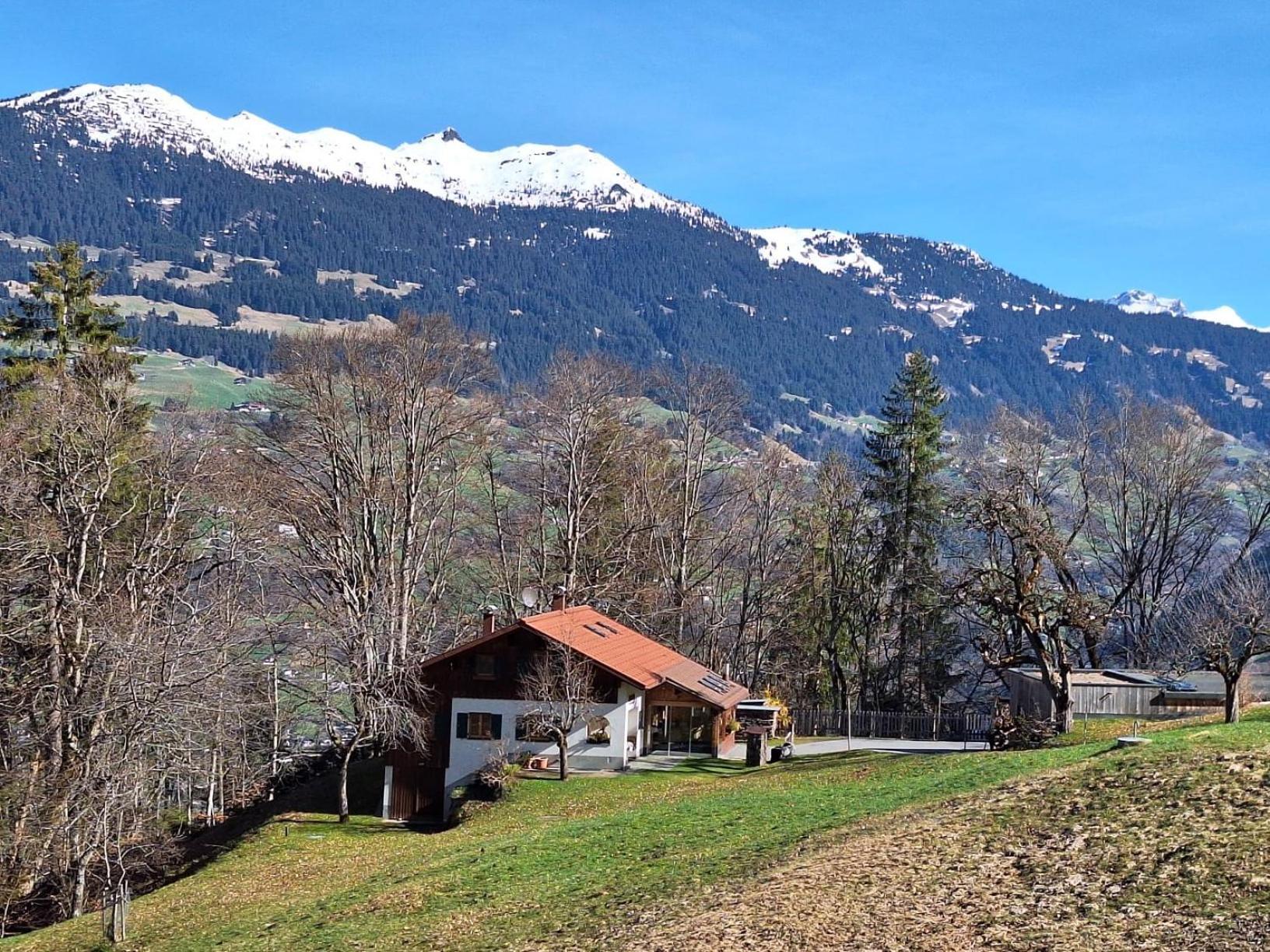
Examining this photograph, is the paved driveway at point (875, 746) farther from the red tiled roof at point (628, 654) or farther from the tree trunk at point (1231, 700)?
the tree trunk at point (1231, 700)

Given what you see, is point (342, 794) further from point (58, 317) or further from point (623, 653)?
point (58, 317)

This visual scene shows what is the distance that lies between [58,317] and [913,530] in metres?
38.1

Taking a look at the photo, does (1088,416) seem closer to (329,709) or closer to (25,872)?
(329,709)

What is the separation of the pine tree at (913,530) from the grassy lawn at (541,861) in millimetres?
21553

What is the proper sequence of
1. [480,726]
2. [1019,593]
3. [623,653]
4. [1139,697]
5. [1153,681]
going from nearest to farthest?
[1019,593] → [480,726] → [1139,697] → [623,653] → [1153,681]

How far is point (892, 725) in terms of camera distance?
178ft

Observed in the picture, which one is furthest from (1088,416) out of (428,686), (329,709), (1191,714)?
(329,709)

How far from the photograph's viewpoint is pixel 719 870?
63.3 feet

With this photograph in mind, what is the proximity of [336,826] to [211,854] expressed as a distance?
4.00m

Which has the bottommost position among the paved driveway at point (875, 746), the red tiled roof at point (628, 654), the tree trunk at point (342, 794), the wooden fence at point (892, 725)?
the tree trunk at point (342, 794)

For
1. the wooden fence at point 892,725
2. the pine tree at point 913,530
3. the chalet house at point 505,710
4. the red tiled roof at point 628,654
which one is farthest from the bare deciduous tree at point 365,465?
the pine tree at point 913,530

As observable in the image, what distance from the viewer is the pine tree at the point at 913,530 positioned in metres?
57.2

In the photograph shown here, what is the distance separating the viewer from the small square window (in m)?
42.0

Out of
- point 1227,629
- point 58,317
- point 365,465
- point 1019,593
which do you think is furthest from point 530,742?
point 1227,629
